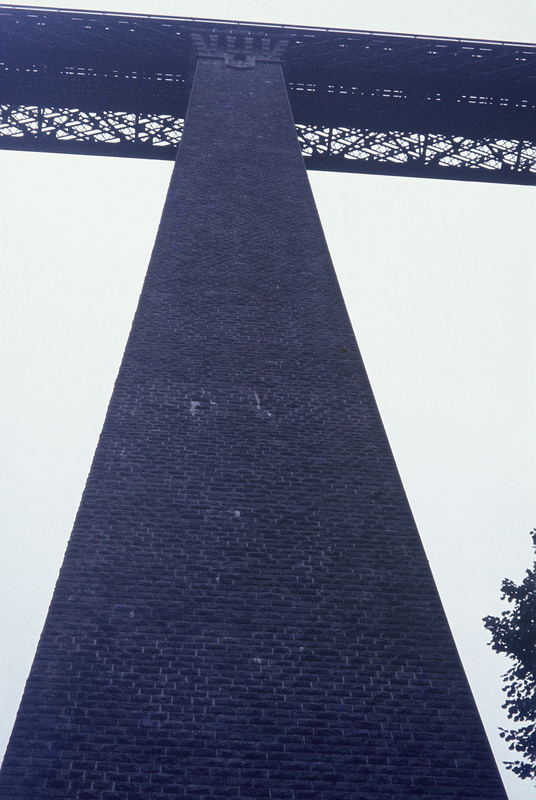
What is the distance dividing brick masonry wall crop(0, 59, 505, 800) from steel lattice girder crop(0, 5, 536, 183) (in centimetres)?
922

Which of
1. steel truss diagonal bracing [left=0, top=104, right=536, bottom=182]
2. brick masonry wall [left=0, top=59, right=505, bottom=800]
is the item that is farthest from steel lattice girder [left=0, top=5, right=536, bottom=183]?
brick masonry wall [left=0, top=59, right=505, bottom=800]

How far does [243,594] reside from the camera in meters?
5.49

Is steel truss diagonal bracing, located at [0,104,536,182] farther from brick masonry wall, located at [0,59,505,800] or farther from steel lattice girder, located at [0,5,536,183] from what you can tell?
brick masonry wall, located at [0,59,505,800]

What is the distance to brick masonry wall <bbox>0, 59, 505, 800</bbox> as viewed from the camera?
455 cm

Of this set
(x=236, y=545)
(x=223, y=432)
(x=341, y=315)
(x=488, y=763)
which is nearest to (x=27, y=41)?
(x=341, y=315)

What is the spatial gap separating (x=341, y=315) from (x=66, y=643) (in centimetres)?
473

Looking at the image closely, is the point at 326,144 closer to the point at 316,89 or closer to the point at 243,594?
the point at 316,89

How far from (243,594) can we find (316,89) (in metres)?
13.7

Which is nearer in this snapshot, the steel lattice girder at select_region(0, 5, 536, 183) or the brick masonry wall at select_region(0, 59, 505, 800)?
the brick masonry wall at select_region(0, 59, 505, 800)

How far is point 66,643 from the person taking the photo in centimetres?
500

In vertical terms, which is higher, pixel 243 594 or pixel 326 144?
pixel 326 144

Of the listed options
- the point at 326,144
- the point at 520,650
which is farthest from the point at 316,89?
the point at 520,650

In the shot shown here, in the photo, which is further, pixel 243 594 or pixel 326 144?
pixel 326 144

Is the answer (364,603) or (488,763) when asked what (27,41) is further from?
(488,763)
